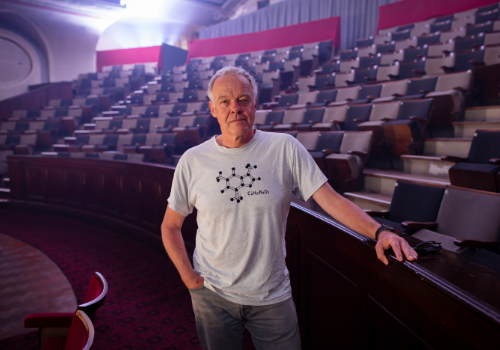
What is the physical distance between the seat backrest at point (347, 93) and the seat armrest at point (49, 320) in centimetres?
173

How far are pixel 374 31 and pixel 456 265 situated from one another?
3.73 meters

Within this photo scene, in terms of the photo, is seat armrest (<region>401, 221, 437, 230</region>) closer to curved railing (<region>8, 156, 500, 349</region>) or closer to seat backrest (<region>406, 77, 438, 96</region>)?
curved railing (<region>8, 156, 500, 349</region>)

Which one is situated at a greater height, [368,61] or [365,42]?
[365,42]

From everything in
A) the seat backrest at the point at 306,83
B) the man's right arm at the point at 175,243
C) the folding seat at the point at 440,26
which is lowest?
the man's right arm at the point at 175,243

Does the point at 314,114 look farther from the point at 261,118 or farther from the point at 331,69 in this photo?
the point at 331,69

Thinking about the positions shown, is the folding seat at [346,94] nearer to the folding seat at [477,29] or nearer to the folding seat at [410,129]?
the folding seat at [410,129]

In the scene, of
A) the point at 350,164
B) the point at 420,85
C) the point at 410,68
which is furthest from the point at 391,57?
the point at 350,164

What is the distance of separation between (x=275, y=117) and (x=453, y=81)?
88 cm

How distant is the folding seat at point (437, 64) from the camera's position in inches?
69.4

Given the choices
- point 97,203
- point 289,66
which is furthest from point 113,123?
point 289,66

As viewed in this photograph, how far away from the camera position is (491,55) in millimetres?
1561

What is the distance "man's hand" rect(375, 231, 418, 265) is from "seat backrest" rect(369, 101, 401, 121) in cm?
124

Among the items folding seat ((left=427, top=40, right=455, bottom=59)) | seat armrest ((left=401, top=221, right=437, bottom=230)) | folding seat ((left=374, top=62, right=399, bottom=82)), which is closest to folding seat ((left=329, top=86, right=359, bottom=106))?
folding seat ((left=374, top=62, right=399, bottom=82))

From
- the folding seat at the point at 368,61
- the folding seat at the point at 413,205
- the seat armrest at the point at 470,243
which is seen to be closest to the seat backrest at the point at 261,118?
the folding seat at the point at 368,61
